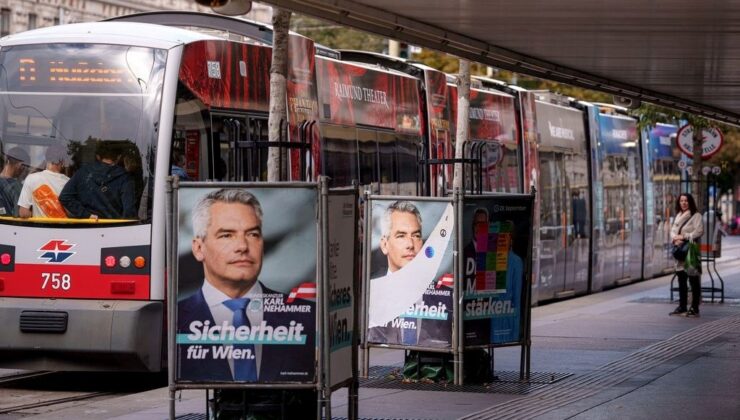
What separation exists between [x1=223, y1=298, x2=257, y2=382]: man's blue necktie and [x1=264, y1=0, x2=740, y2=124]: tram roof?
298 centimetres

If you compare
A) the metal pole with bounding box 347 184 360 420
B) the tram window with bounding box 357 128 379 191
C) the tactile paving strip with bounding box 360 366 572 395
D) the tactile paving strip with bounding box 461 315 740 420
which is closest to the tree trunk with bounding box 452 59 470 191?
the tram window with bounding box 357 128 379 191

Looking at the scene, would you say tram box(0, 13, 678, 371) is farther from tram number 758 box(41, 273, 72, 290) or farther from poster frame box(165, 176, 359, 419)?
poster frame box(165, 176, 359, 419)

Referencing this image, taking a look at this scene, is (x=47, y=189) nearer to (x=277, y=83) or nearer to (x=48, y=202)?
(x=48, y=202)

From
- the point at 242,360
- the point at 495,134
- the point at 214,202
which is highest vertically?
the point at 495,134

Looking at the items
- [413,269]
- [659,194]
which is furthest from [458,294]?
[659,194]

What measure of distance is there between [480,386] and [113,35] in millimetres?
4816

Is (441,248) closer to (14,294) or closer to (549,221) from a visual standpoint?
(14,294)

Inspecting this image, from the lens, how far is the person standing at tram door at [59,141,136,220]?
14.1m

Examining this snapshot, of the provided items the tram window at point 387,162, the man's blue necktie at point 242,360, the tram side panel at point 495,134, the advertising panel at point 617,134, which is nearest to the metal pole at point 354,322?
the man's blue necktie at point 242,360

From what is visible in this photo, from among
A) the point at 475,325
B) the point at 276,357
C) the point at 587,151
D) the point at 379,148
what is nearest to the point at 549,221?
the point at 587,151

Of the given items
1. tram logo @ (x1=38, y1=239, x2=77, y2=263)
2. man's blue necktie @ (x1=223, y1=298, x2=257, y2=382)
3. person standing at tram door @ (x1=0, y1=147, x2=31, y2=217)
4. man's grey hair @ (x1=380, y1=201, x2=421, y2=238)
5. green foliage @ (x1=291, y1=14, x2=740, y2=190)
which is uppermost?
green foliage @ (x1=291, y1=14, x2=740, y2=190)

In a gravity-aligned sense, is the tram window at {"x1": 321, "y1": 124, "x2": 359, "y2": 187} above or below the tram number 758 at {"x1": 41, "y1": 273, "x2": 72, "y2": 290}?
above

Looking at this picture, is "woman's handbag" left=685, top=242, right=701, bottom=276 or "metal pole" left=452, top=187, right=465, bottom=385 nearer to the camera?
"metal pole" left=452, top=187, right=465, bottom=385

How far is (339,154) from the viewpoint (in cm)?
1820
